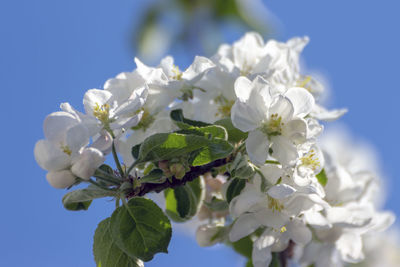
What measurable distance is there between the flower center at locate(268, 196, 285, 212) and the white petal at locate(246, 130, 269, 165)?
0.47ft

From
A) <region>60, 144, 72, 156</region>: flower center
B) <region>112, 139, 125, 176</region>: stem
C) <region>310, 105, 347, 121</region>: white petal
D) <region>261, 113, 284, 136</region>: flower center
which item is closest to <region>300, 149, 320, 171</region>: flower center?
<region>261, 113, 284, 136</region>: flower center

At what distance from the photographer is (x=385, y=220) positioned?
5.74 ft

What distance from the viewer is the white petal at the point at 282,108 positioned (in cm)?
127

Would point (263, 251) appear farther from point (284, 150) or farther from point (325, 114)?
point (325, 114)

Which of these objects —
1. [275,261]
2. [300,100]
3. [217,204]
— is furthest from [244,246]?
[300,100]

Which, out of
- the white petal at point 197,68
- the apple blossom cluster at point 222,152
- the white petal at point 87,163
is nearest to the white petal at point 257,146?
the apple blossom cluster at point 222,152

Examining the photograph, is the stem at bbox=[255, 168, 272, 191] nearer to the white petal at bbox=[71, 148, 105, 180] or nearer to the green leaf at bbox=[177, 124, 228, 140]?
the green leaf at bbox=[177, 124, 228, 140]

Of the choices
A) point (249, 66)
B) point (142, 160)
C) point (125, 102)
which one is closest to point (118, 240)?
point (142, 160)

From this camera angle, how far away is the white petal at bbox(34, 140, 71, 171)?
1159mm

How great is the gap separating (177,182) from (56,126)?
312mm

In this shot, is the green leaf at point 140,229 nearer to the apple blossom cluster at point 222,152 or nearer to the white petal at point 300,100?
the apple blossom cluster at point 222,152

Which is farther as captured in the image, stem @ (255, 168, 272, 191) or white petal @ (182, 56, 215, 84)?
white petal @ (182, 56, 215, 84)

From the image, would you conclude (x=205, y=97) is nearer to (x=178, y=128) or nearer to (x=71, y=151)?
(x=178, y=128)

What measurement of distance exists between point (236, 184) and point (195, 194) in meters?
0.14
